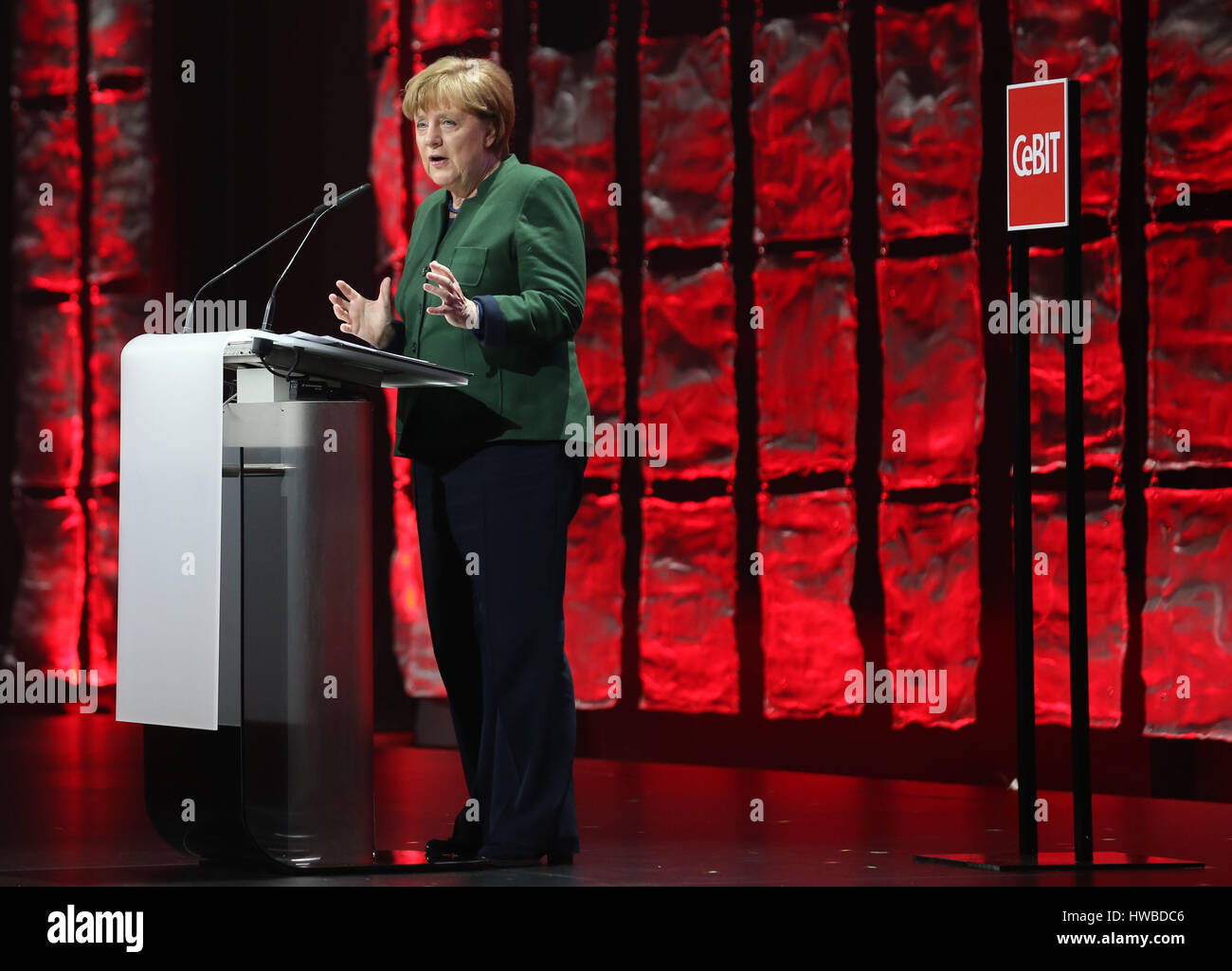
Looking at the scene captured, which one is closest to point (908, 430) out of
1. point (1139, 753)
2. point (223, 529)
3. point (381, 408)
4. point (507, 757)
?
point (1139, 753)

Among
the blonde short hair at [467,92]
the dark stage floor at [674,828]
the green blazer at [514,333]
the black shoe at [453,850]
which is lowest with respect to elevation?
the dark stage floor at [674,828]

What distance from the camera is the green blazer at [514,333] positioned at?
3334 millimetres

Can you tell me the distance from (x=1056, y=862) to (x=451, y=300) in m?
1.55

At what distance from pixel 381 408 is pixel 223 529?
133 inches

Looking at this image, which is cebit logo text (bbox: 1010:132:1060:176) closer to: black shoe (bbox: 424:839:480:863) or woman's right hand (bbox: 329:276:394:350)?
woman's right hand (bbox: 329:276:394:350)

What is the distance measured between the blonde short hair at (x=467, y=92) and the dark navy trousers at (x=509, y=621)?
645 millimetres

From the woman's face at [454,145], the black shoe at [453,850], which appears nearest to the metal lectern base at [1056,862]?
the black shoe at [453,850]

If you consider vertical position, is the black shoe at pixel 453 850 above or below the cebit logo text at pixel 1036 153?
below

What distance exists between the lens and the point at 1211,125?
4816mm

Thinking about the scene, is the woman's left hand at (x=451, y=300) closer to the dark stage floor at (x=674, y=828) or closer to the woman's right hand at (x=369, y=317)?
the woman's right hand at (x=369, y=317)

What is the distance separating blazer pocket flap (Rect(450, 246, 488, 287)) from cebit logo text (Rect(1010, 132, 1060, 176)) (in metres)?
1.06

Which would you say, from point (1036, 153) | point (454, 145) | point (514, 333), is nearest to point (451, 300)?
point (514, 333)

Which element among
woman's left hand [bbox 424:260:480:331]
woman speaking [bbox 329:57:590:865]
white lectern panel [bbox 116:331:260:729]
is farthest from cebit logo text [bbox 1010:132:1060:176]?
white lectern panel [bbox 116:331:260:729]
